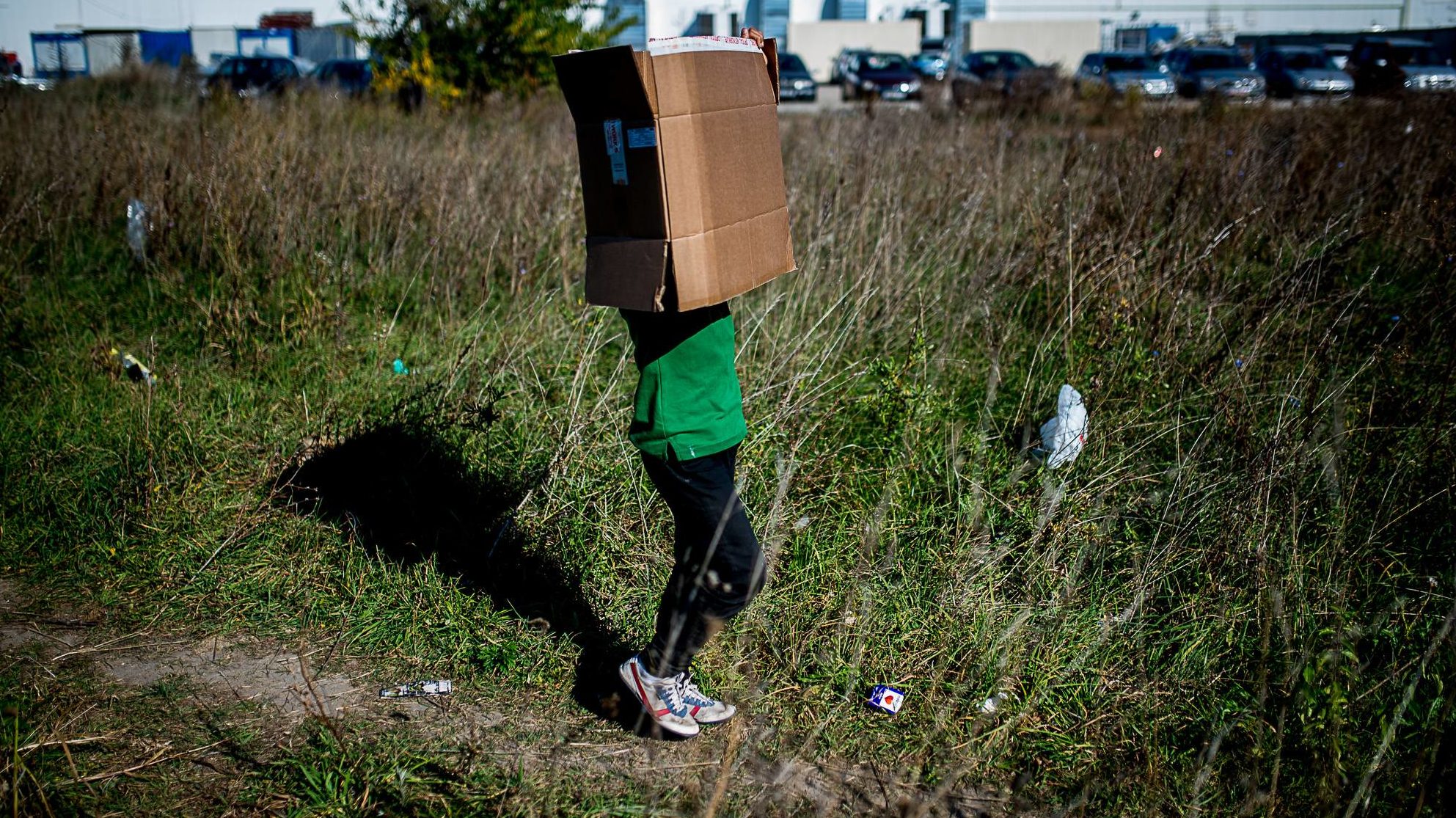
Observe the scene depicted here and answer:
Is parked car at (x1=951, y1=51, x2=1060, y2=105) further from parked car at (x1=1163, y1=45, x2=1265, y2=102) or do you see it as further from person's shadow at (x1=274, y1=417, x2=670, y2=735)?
parked car at (x1=1163, y1=45, x2=1265, y2=102)

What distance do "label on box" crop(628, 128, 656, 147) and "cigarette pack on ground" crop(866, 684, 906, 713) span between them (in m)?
1.65

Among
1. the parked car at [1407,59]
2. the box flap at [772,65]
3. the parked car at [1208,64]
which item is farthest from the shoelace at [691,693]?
the parked car at [1208,64]

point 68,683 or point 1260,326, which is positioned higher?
point 1260,326

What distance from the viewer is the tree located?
34.7 feet

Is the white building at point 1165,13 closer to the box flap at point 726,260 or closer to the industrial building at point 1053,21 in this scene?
the industrial building at point 1053,21

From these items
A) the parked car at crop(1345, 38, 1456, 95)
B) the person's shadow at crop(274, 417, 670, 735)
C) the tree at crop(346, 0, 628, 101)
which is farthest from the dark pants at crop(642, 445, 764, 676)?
the parked car at crop(1345, 38, 1456, 95)

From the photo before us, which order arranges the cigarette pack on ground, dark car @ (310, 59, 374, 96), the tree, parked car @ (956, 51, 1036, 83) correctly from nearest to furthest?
the cigarette pack on ground → the tree → dark car @ (310, 59, 374, 96) → parked car @ (956, 51, 1036, 83)

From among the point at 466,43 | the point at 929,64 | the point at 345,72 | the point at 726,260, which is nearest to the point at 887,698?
the point at 726,260

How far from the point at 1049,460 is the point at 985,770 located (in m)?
1.42

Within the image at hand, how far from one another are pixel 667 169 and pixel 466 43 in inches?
383

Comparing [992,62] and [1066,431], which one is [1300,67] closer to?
[992,62]

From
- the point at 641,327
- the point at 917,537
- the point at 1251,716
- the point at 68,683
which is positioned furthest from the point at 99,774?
the point at 1251,716

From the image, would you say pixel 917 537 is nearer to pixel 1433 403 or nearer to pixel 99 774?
pixel 1433 403

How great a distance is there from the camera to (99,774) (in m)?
2.36
